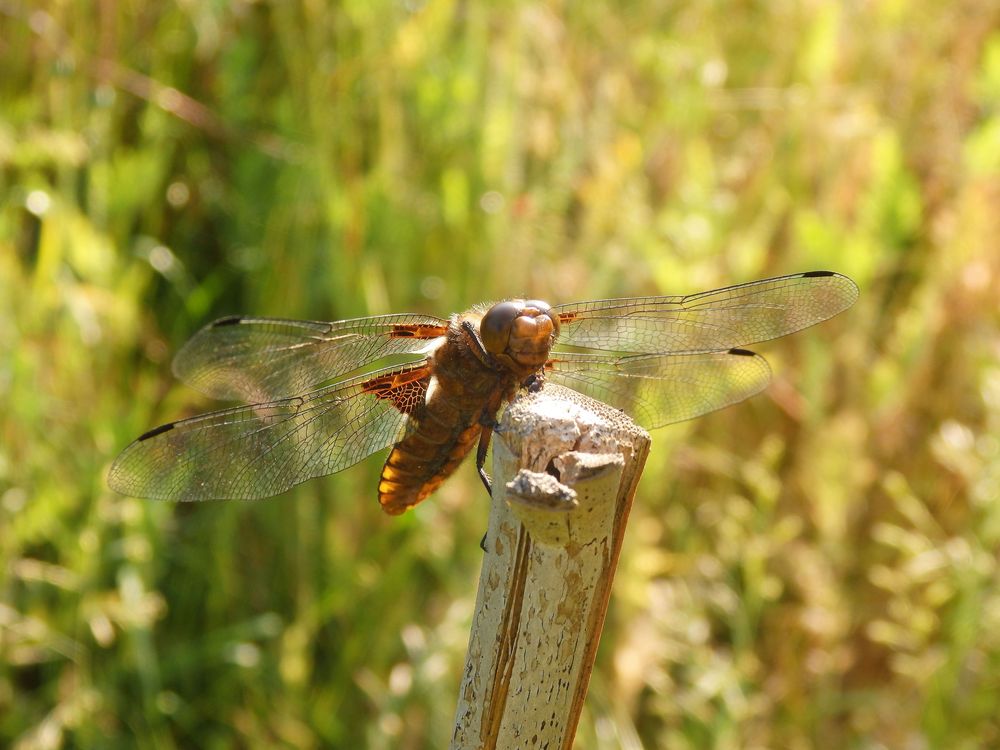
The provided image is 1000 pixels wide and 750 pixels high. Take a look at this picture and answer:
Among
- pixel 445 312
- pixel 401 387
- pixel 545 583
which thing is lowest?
pixel 445 312

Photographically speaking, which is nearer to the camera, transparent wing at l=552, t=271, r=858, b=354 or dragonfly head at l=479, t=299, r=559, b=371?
dragonfly head at l=479, t=299, r=559, b=371

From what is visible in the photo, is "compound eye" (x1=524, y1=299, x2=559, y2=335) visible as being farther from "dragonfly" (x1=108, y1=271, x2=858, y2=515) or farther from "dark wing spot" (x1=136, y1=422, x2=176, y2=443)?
"dark wing spot" (x1=136, y1=422, x2=176, y2=443)

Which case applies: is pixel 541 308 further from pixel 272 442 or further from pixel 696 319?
pixel 272 442

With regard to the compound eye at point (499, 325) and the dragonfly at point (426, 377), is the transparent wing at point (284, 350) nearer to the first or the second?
the dragonfly at point (426, 377)

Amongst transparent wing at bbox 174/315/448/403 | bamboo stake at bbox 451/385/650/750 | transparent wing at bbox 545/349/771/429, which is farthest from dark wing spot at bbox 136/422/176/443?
bamboo stake at bbox 451/385/650/750

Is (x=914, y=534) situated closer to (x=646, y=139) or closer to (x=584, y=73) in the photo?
(x=646, y=139)

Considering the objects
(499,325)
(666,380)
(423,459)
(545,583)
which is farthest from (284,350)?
(545,583)

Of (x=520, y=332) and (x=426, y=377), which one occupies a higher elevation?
(x=520, y=332)

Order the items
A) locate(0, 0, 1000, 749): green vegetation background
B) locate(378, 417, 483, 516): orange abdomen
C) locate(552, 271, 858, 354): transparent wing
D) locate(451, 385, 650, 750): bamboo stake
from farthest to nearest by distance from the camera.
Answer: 1. locate(0, 0, 1000, 749): green vegetation background
2. locate(552, 271, 858, 354): transparent wing
3. locate(378, 417, 483, 516): orange abdomen
4. locate(451, 385, 650, 750): bamboo stake
